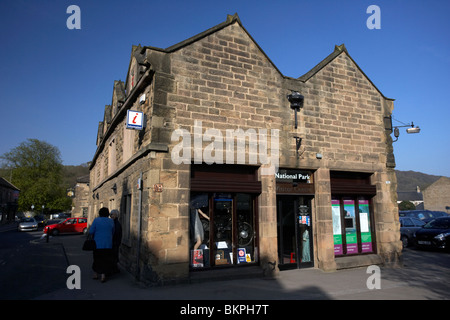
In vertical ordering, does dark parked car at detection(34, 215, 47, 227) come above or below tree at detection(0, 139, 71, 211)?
below

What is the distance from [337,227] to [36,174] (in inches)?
2084

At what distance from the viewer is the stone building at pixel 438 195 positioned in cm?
5188

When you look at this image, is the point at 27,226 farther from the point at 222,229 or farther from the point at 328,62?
the point at 328,62

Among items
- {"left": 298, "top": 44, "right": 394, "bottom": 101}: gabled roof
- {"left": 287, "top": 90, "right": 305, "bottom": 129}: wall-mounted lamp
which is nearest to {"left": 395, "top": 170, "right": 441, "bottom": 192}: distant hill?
{"left": 298, "top": 44, "right": 394, "bottom": 101}: gabled roof

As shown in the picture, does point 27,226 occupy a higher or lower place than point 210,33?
lower

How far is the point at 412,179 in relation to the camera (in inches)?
4242

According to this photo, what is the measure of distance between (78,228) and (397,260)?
24.1 meters

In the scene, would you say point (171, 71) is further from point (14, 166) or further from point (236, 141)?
point (14, 166)

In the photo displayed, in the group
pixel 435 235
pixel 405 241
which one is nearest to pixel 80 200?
pixel 405 241

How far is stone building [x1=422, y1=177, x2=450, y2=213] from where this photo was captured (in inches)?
2042

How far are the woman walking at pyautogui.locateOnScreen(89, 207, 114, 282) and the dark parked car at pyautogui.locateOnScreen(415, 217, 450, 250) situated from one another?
13757 millimetres

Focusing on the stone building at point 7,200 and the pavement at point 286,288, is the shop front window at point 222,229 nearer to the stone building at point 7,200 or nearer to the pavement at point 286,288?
the pavement at point 286,288

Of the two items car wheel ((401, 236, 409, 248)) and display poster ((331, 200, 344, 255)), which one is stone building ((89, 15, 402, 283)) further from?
car wheel ((401, 236, 409, 248))
